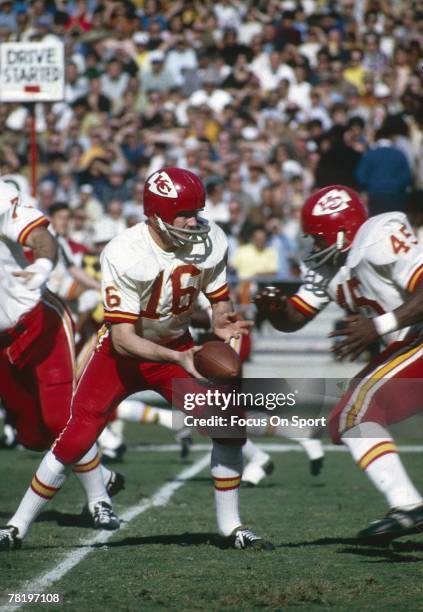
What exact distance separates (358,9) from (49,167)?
19.2 feet

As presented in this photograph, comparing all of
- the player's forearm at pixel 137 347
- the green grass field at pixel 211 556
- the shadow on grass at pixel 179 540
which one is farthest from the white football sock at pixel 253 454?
the player's forearm at pixel 137 347

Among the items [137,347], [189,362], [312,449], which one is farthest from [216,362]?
[312,449]

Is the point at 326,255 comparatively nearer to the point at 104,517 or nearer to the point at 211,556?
the point at 211,556

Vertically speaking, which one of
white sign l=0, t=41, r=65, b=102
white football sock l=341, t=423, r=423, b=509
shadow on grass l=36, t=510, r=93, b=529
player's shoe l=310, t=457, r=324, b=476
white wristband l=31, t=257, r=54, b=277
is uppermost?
white sign l=0, t=41, r=65, b=102

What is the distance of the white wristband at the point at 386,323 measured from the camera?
16.3 ft

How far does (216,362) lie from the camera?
5.19 metres

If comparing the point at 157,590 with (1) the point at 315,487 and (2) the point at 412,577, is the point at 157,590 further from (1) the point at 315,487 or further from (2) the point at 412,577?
(1) the point at 315,487

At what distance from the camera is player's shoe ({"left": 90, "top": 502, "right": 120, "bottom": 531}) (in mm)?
6031

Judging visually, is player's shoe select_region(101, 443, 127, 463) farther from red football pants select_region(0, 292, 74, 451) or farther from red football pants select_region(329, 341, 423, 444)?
red football pants select_region(329, 341, 423, 444)

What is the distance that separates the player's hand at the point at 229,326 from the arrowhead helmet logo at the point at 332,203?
634 mm

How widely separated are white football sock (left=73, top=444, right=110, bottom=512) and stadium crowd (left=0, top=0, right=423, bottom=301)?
20.1ft

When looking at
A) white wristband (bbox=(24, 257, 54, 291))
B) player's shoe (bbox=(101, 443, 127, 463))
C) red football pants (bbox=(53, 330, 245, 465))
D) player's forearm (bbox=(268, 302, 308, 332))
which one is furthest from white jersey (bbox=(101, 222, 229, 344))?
player's shoe (bbox=(101, 443, 127, 463))

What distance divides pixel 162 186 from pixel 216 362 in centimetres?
85

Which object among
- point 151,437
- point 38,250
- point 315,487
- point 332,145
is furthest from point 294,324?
point 332,145
